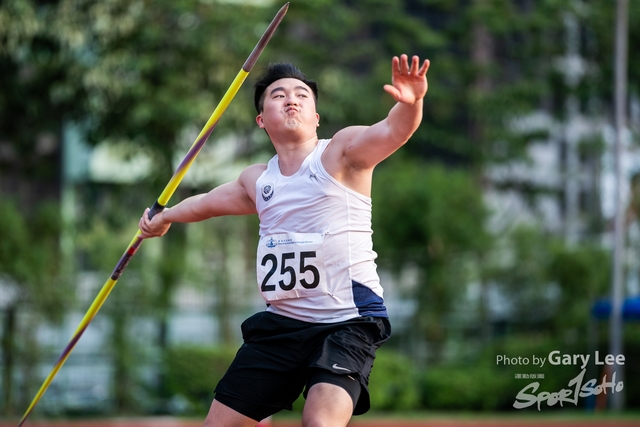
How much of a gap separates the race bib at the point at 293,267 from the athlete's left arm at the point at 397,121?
0.46m

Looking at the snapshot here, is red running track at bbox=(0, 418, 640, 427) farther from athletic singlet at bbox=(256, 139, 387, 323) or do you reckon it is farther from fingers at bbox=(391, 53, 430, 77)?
fingers at bbox=(391, 53, 430, 77)

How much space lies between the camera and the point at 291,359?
4.63 m

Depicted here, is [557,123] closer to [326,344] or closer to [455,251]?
[455,251]

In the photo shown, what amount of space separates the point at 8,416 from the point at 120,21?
6413 millimetres

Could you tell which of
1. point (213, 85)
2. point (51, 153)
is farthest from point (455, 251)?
point (51, 153)

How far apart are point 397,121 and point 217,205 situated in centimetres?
141

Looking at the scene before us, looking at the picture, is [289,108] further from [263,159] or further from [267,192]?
[263,159]

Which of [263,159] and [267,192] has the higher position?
[263,159]

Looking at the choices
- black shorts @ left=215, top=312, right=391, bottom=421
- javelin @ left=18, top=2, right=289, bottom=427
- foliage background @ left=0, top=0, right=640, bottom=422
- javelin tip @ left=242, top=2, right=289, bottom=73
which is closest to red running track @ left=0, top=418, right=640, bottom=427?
foliage background @ left=0, top=0, right=640, bottom=422

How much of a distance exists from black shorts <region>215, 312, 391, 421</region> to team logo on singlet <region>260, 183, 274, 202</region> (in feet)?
1.92

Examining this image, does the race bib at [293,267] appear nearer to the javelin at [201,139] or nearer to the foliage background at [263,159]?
the javelin at [201,139]

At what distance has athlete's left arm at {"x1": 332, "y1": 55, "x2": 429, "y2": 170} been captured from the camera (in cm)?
421

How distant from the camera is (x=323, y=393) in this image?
4340mm

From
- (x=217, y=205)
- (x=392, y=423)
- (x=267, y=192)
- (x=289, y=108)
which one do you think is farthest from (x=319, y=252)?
(x=392, y=423)
